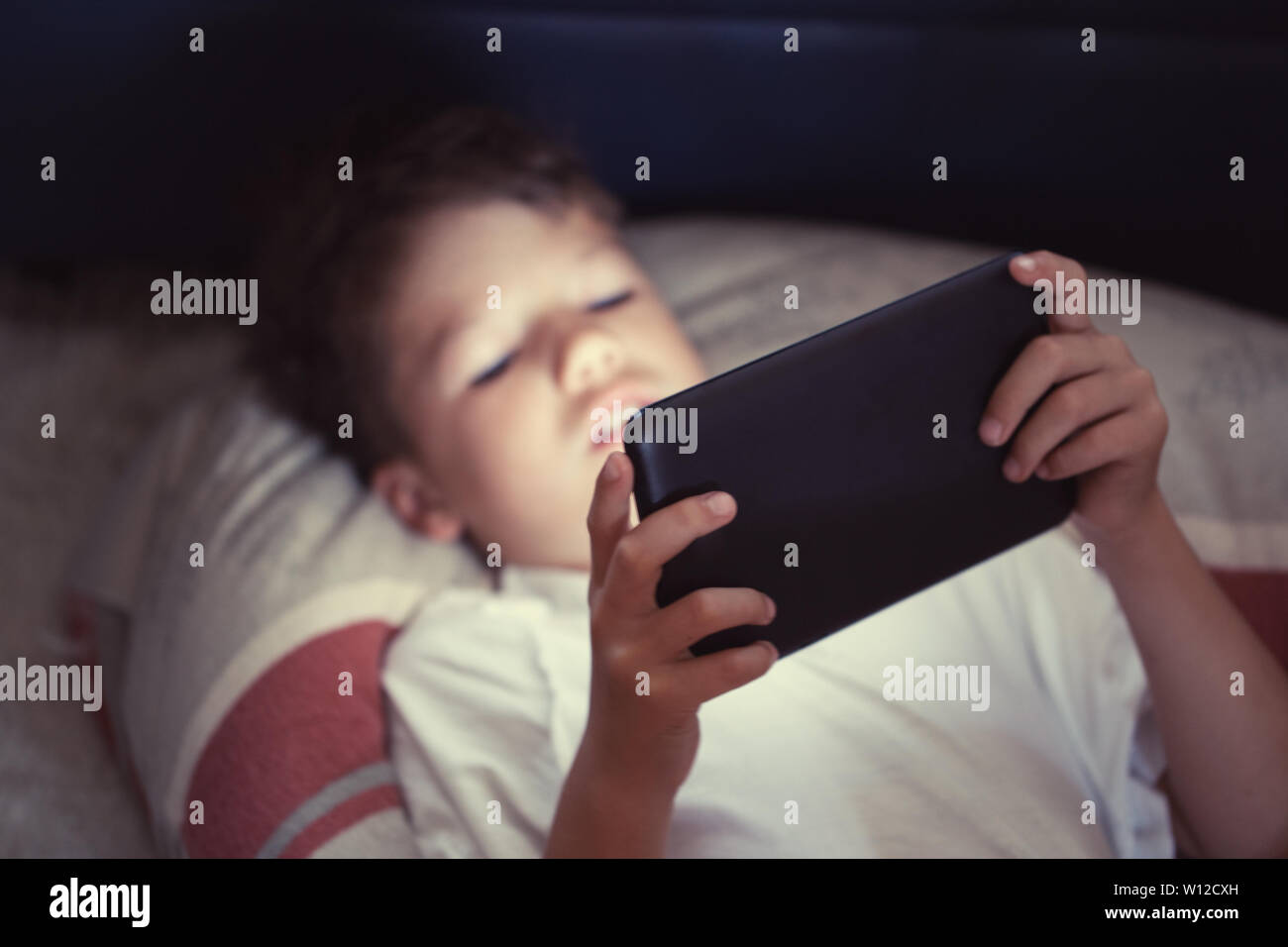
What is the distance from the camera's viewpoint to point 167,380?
137 centimetres

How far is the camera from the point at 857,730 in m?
0.85

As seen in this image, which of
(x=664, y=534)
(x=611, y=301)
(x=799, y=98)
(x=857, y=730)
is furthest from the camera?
(x=799, y=98)

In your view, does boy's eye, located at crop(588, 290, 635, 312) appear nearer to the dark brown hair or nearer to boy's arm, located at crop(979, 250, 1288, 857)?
the dark brown hair

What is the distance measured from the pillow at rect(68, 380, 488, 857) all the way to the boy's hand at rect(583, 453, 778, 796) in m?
0.34

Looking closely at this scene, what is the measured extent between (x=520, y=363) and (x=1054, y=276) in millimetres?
427

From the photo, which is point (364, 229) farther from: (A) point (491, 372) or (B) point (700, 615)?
(B) point (700, 615)

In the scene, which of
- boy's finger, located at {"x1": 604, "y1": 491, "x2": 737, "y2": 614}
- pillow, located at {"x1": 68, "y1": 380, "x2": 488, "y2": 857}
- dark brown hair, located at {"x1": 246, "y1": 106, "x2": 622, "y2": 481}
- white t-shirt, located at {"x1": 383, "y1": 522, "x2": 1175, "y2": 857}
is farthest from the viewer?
dark brown hair, located at {"x1": 246, "y1": 106, "x2": 622, "y2": 481}

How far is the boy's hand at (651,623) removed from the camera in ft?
1.98

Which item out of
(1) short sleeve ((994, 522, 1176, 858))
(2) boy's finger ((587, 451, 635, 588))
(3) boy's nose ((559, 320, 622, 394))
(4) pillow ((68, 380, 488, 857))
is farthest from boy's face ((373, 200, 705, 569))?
(1) short sleeve ((994, 522, 1176, 858))

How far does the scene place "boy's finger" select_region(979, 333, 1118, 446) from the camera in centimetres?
68

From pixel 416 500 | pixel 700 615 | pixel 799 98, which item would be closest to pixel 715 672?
pixel 700 615

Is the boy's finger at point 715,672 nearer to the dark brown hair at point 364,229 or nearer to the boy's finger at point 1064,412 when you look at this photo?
the boy's finger at point 1064,412

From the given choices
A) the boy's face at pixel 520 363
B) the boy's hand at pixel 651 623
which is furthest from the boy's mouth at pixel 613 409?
the boy's hand at pixel 651 623
